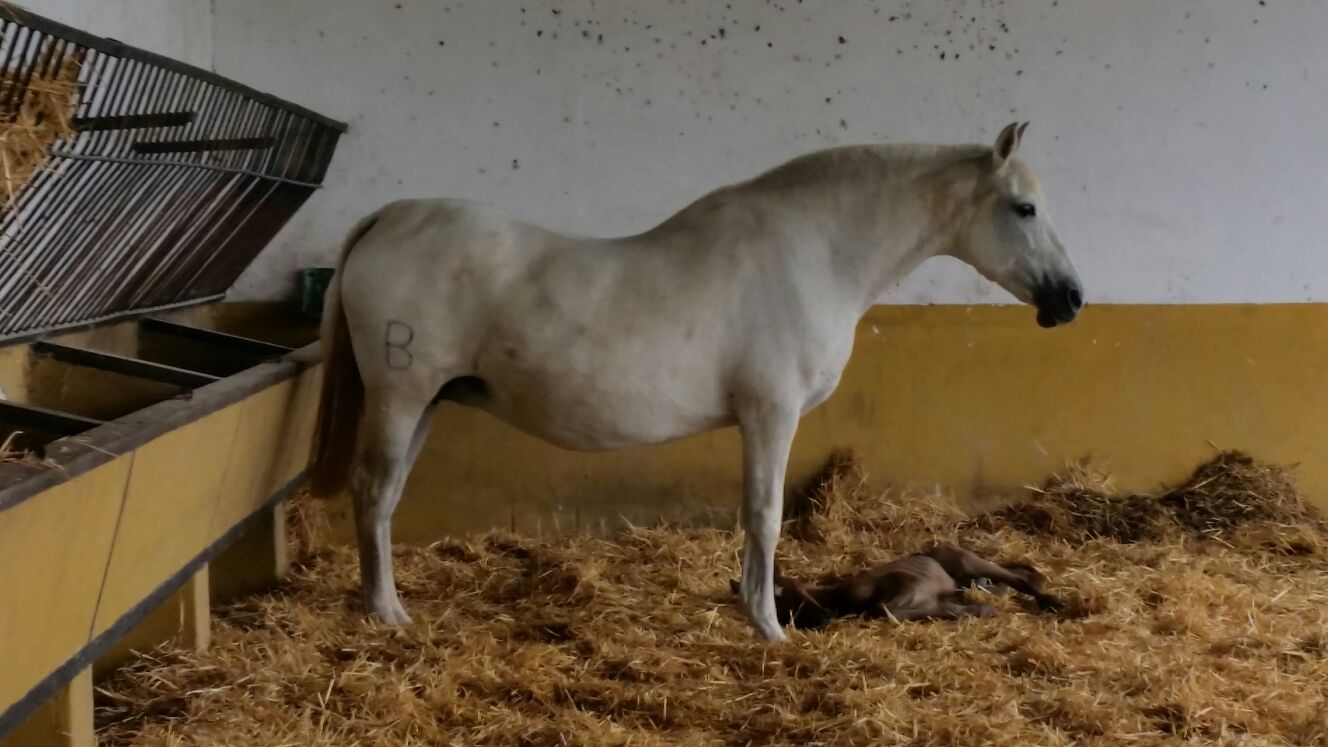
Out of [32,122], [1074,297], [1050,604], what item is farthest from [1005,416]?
[32,122]

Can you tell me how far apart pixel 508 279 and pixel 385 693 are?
120cm

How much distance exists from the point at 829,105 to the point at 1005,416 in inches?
62.6

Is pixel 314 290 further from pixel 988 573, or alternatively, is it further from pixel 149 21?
pixel 988 573

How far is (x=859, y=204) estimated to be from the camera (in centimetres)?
322

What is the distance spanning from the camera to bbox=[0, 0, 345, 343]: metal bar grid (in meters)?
2.07

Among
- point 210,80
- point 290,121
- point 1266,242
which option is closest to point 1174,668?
point 1266,242

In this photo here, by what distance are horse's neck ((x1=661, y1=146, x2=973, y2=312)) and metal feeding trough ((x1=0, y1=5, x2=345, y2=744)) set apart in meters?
1.48

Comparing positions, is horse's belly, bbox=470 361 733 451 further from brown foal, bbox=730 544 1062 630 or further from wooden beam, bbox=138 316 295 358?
wooden beam, bbox=138 316 295 358

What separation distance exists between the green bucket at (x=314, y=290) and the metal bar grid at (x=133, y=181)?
25 cm

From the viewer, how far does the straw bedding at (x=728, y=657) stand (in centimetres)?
247

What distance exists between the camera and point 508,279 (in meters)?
3.03

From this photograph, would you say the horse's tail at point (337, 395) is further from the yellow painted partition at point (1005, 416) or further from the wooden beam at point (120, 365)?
the yellow painted partition at point (1005, 416)

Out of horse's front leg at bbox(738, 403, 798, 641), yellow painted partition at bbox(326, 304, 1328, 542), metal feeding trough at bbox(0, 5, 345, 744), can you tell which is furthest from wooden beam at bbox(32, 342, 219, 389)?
yellow painted partition at bbox(326, 304, 1328, 542)

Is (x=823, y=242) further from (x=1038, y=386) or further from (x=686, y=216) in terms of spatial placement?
(x=1038, y=386)
